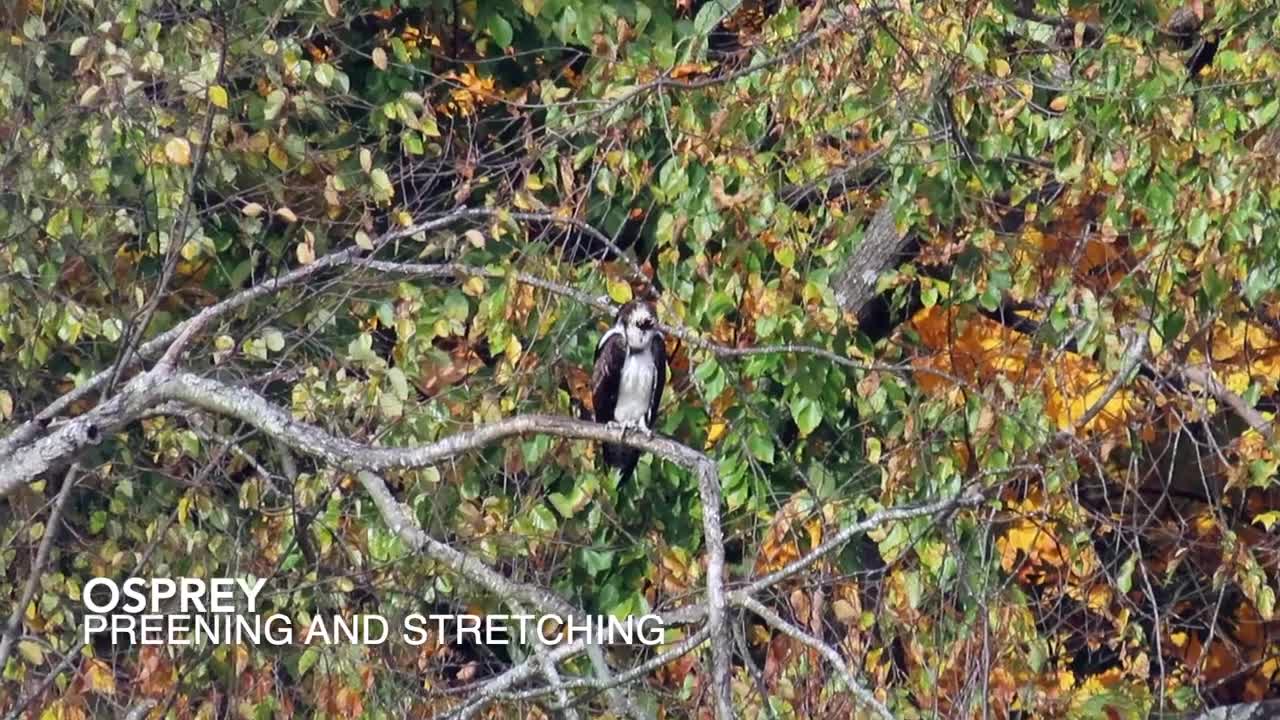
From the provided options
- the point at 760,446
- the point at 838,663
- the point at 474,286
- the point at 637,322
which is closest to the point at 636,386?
the point at 637,322

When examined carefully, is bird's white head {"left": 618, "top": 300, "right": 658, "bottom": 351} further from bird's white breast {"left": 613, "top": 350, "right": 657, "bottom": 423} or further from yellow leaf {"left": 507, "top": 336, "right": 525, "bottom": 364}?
yellow leaf {"left": 507, "top": 336, "right": 525, "bottom": 364}

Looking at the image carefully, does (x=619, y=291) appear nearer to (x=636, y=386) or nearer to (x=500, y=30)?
(x=636, y=386)

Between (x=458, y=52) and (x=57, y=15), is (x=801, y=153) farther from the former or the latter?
(x=57, y=15)

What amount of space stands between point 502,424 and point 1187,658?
3.27 m

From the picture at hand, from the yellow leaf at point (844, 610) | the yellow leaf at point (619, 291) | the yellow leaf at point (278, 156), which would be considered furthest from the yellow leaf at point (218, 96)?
the yellow leaf at point (844, 610)

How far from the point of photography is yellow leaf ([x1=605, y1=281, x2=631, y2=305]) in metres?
Answer: 5.04

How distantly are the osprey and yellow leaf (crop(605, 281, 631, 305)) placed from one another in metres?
0.32

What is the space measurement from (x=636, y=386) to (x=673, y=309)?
1.85ft

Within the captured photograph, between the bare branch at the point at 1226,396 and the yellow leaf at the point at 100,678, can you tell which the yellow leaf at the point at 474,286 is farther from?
the bare branch at the point at 1226,396

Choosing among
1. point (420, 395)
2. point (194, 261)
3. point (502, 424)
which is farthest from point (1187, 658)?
point (502, 424)

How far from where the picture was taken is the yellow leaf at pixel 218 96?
15.4 feet

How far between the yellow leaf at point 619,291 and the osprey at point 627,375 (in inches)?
12.6

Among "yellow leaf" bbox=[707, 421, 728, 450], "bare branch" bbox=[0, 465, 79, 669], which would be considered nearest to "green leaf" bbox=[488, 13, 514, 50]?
"yellow leaf" bbox=[707, 421, 728, 450]

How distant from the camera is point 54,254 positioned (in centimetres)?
524
